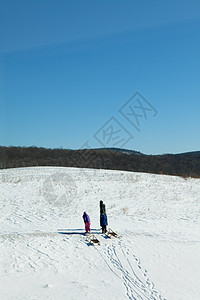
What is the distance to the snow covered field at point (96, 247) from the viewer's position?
7938mm

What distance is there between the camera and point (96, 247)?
11102mm

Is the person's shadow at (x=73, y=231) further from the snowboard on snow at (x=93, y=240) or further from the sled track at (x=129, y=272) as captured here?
the sled track at (x=129, y=272)

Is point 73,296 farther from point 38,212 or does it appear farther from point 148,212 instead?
point 148,212

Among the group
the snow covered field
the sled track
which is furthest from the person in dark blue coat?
the sled track

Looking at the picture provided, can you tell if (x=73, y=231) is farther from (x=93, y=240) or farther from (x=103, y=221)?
(x=93, y=240)

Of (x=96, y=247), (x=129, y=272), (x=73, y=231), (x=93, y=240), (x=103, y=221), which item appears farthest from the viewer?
(x=73, y=231)

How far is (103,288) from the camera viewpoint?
26.0 ft

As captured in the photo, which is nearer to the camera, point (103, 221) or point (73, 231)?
point (103, 221)

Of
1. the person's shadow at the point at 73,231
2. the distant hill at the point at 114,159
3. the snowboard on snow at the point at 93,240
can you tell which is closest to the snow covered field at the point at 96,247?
the person's shadow at the point at 73,231

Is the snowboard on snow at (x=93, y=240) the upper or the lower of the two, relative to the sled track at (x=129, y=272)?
upper

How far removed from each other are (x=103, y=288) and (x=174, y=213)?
37.9ft

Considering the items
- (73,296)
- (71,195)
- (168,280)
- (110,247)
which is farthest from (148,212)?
(73,296)

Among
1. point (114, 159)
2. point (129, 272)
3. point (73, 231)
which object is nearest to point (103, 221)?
point (73, 231)

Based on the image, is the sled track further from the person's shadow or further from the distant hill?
the distant hill
